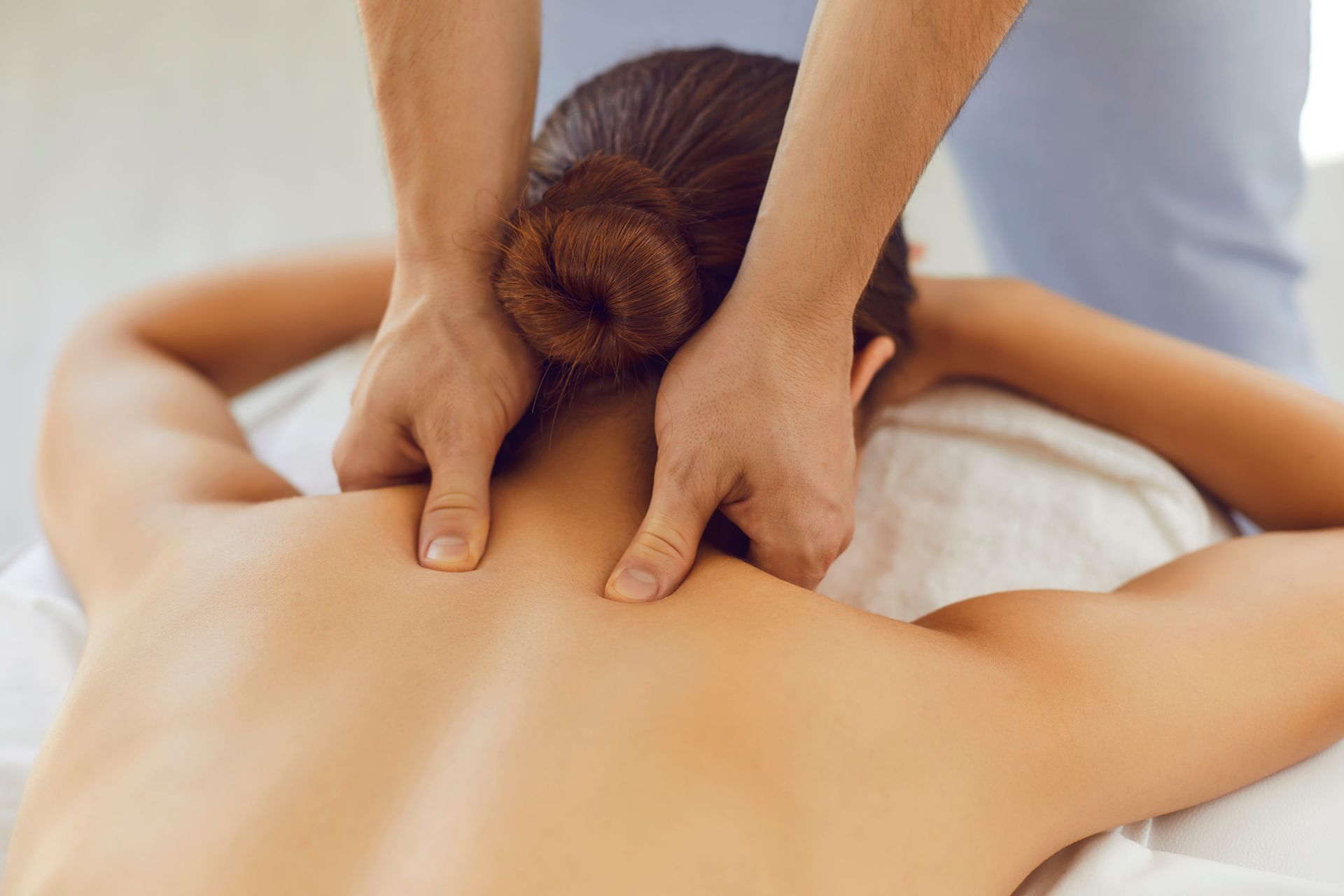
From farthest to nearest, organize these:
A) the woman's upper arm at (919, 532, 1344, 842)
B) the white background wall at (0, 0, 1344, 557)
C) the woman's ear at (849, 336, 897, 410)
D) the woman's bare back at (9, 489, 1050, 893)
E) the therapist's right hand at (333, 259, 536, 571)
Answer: the white background wall at (0, 0, 1344, 557)
the woman's ear at (849, 336, 897, 410)
the therapist's right hand at (333, 259, 536, 571)
the woman's upper arm at (919, 532, 1344, 842)
the woman's bare back at (9, 489, 1050, 893)

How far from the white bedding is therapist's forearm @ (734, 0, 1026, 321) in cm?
42

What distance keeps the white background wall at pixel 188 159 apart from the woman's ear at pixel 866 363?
1.49 m

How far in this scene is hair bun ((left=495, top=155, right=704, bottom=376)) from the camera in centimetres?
73

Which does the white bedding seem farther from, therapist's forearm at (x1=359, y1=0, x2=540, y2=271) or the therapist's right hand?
therapist's forearm at (x1=359, y1=0, x2=540, y2=271)

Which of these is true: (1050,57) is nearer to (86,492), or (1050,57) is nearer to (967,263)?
(967,263)

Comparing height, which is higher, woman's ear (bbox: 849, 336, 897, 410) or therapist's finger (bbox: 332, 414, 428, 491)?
woman's ear (bbox: 849, 336, 897, 410)

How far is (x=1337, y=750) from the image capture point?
2.79 ft

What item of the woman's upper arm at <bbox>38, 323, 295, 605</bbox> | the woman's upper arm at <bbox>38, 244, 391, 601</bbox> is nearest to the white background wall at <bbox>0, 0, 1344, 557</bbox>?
the woman's upper arm at <bbox>38, 244, 391, 601</bbox>

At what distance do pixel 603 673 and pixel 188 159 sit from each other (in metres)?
2.30

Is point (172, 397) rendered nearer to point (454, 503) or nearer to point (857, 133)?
point (454, 503)

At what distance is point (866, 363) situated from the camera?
3.13ft

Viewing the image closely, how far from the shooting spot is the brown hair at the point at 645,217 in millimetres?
737

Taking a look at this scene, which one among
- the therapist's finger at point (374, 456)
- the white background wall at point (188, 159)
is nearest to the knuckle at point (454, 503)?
the therapist's finger at point (374, 456)

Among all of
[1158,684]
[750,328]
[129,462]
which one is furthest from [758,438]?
[129,462]
